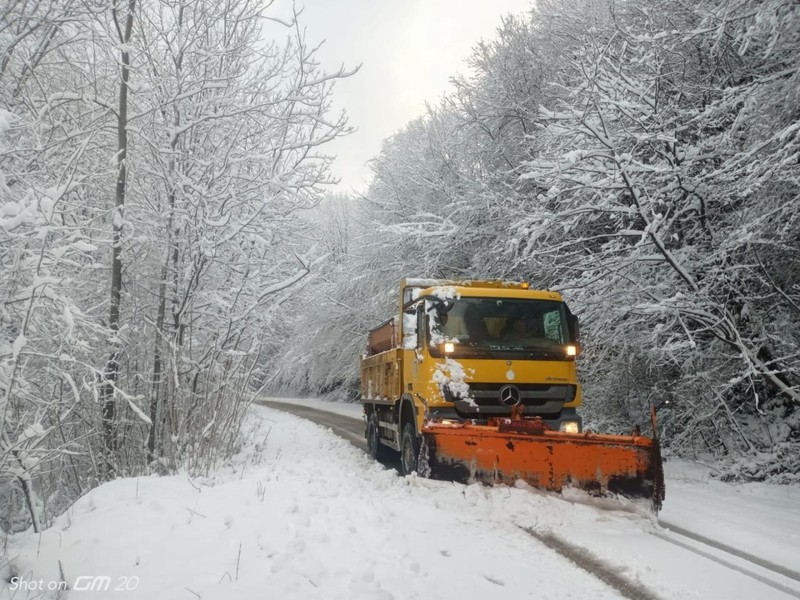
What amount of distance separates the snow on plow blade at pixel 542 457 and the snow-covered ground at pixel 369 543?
199mm

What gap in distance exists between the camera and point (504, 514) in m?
6.02

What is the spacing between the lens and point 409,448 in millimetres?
8102

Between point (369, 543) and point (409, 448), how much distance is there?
3.41 metres

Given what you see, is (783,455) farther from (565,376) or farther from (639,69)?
(639,69)

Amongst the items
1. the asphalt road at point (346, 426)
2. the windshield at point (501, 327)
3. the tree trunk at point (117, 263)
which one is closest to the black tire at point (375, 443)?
the asphalt road at point (346, 426)

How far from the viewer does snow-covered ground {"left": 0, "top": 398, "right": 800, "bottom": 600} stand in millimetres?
3848

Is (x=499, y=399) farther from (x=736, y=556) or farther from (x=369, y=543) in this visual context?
(x=369, y=543)

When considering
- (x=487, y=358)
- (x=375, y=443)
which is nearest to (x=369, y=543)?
(x=487, y=358)

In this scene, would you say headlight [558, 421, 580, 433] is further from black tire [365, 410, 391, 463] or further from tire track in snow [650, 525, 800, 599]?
black tire [365, 410, 391, 463]

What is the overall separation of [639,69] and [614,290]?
13.1 feet

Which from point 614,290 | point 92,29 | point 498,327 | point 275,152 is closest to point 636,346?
point 614,290

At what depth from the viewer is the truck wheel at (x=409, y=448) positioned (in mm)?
7761

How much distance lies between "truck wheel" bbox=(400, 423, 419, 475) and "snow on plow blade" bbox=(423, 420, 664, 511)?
1.03 meters

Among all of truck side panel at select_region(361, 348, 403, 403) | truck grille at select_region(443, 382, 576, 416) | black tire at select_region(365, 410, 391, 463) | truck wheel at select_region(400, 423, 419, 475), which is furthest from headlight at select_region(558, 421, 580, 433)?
black tire at select_region(365, 410, 391, 463)
